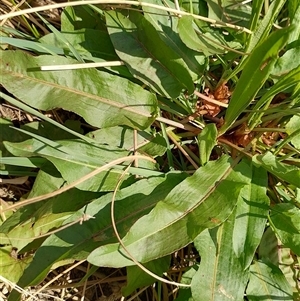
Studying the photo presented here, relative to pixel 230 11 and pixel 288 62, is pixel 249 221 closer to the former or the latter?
pixel 288 62

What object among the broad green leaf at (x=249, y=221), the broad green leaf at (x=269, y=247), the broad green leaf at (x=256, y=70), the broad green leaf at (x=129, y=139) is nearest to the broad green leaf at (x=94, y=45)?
the broad green leaf at (x=129, y=139)

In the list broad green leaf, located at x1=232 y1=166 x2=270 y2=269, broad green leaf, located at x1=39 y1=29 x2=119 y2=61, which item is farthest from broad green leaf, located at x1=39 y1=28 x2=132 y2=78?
broad green leaf, located at x1=232 y1=166 x2=270 y2=269

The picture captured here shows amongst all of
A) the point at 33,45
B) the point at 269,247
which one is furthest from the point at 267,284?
the point at 33,45

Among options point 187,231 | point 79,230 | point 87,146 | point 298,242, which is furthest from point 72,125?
point 298,242

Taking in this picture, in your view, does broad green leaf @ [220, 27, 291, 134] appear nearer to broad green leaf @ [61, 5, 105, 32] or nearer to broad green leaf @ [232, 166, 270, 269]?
broad green leaf @ [232, 166, 270, 269]

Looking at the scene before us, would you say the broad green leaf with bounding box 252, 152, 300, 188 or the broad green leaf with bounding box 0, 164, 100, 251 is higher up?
the broad green leaf with bounding box 252, 152, 300, 188

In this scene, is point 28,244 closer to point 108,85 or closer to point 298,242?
point 108,85
